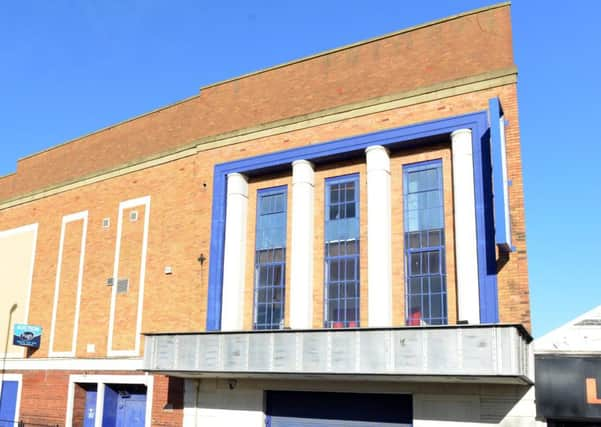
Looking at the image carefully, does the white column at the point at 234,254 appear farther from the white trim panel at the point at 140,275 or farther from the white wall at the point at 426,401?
the white trim panel at the point at 140,275

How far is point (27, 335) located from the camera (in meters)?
25.3

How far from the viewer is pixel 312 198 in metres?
19.0

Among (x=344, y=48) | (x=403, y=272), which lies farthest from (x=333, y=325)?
(x=344, y=48)

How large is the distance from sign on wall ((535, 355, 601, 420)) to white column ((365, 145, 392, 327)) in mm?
3771

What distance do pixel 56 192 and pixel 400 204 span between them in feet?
51.7

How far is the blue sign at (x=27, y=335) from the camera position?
2519 centimetres

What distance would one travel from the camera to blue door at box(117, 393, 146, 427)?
21641 millimetres

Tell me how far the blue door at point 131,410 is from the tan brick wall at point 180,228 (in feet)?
5.93

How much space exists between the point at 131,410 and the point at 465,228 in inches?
497

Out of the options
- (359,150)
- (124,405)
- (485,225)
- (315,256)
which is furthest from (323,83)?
(124,405)

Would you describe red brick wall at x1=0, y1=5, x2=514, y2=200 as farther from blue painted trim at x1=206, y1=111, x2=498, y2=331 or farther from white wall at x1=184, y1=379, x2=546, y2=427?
white wall at x1=184, y1=379, x2=546, y2=427

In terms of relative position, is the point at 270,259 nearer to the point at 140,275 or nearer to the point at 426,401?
the point at 140,275

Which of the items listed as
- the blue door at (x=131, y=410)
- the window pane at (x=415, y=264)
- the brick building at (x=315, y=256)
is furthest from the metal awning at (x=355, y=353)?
the blue door at (x=131, y=410)

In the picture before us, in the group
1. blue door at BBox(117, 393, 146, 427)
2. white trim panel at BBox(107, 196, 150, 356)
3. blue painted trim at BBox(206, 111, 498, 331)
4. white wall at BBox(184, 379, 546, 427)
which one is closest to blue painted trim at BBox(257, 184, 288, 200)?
blue painted trim at BBox(206, 111, 498, 331)
